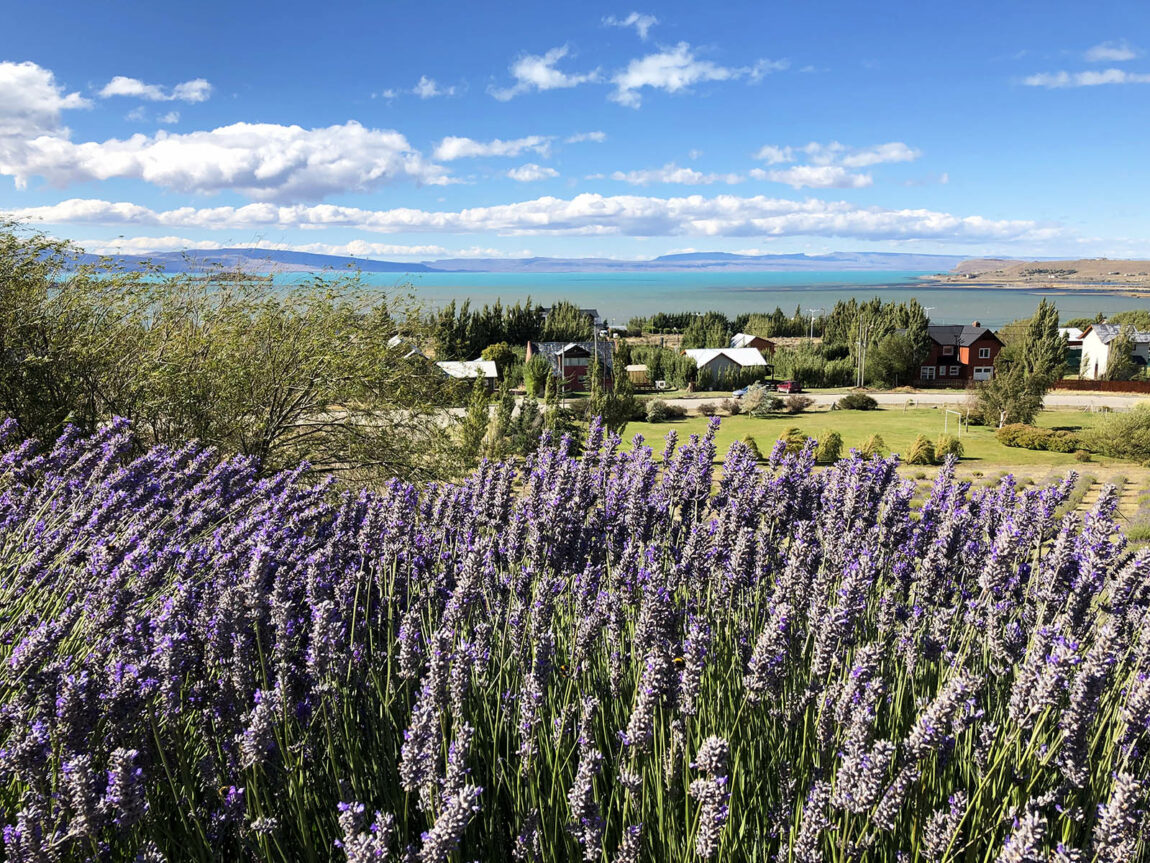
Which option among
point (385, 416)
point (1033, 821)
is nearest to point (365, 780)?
point (1033, 821)

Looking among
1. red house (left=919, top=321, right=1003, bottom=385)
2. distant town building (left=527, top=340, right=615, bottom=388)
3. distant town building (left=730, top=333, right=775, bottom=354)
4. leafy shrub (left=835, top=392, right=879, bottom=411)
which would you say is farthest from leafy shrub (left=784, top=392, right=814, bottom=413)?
distant town building (left=730, top=333, right=775, bottom=354)

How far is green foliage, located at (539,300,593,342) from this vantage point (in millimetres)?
73562

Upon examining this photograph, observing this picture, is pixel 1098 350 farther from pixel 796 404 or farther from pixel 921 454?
pixel 921 454

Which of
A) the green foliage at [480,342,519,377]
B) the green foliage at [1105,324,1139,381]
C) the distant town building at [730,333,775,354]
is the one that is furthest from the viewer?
the distant town building at [730,333,775,354]

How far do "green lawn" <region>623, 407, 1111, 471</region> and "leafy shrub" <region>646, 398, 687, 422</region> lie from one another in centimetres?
78

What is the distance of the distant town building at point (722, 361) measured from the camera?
2393 inches

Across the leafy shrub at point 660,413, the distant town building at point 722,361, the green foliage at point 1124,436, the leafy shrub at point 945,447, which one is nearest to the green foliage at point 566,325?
the distant town building at point 722,361

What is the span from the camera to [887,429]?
37469 millimetres

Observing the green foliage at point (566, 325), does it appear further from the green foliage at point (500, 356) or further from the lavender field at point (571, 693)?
the lavender field at point (571, 693)

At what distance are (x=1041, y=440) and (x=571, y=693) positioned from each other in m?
35.8

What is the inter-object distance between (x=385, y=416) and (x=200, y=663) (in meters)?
10.3

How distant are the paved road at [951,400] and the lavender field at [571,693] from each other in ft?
142

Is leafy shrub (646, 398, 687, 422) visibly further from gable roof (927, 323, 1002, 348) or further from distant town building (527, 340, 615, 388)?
gable roof (927, 323, 1002, 348)

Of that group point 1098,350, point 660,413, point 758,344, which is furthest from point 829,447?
point 1098,350
